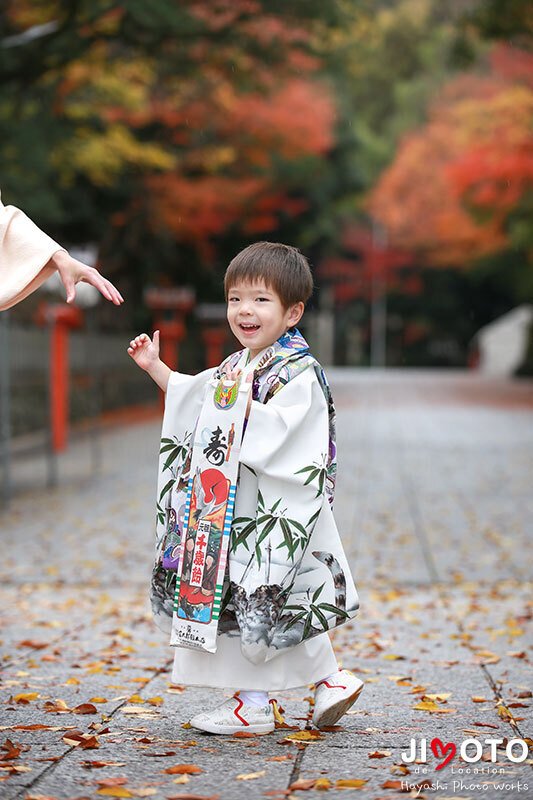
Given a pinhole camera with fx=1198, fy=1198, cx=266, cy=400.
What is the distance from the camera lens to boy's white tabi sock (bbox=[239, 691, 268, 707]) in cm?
385

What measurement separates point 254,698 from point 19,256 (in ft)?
5.40

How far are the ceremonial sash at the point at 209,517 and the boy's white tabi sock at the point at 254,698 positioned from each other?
29 cm

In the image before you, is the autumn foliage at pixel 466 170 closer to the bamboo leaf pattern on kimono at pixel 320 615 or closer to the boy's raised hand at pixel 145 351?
the boy's raised hand at pixel 145 351

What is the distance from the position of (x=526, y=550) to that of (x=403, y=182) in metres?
34.5

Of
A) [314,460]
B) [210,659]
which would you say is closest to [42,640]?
[210,659]

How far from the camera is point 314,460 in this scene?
12.4 ft

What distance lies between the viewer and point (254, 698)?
3861mm

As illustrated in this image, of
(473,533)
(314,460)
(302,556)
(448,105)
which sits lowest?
(473,533)

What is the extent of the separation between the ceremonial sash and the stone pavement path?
375 millimetres

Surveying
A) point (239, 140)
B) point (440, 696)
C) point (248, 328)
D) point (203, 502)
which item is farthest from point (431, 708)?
point (239, 140)

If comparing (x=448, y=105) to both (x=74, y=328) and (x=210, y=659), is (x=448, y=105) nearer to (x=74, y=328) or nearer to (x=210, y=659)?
(x=74, y=328)

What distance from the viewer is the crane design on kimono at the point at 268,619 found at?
3.67m

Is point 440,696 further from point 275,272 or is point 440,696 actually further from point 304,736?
point 275,272

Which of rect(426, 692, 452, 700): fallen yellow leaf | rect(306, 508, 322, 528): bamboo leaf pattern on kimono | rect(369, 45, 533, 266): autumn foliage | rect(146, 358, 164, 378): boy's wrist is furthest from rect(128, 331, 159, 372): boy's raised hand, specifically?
rect(369, 45, 533, 266): autumn foliage
